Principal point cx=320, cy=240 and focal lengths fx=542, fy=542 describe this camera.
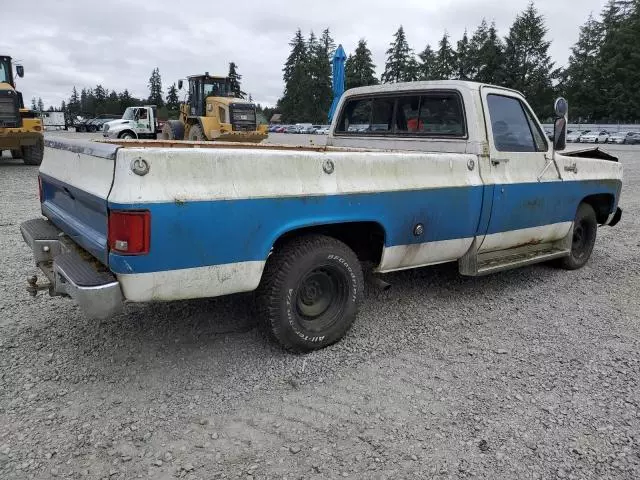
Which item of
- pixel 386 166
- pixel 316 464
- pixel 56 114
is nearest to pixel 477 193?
pixel 386 166

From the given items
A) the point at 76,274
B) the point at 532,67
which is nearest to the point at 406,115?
the point at 76,274

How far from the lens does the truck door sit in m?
4.71

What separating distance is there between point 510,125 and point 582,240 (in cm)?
209

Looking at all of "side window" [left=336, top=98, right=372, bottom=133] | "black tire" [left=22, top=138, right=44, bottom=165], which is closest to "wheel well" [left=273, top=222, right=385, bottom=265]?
"side window" [left=336, top=98, right=372, bottom=133]

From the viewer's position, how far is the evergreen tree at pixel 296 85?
86.2 meters

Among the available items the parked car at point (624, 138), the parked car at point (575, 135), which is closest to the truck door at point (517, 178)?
the parked car at point (575, 135)

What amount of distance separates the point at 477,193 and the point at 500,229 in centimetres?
53

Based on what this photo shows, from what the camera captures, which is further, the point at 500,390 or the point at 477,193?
the point at 477,193

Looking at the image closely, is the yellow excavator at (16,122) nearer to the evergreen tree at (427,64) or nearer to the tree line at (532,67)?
the tree line at (532,67)

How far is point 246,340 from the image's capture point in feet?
13.1

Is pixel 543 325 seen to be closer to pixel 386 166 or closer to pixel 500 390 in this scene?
pixel 500 390

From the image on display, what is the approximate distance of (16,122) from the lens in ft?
48.4

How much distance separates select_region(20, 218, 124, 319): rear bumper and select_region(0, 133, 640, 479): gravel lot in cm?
60

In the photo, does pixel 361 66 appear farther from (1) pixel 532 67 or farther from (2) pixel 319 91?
(1) pixel 532 67
